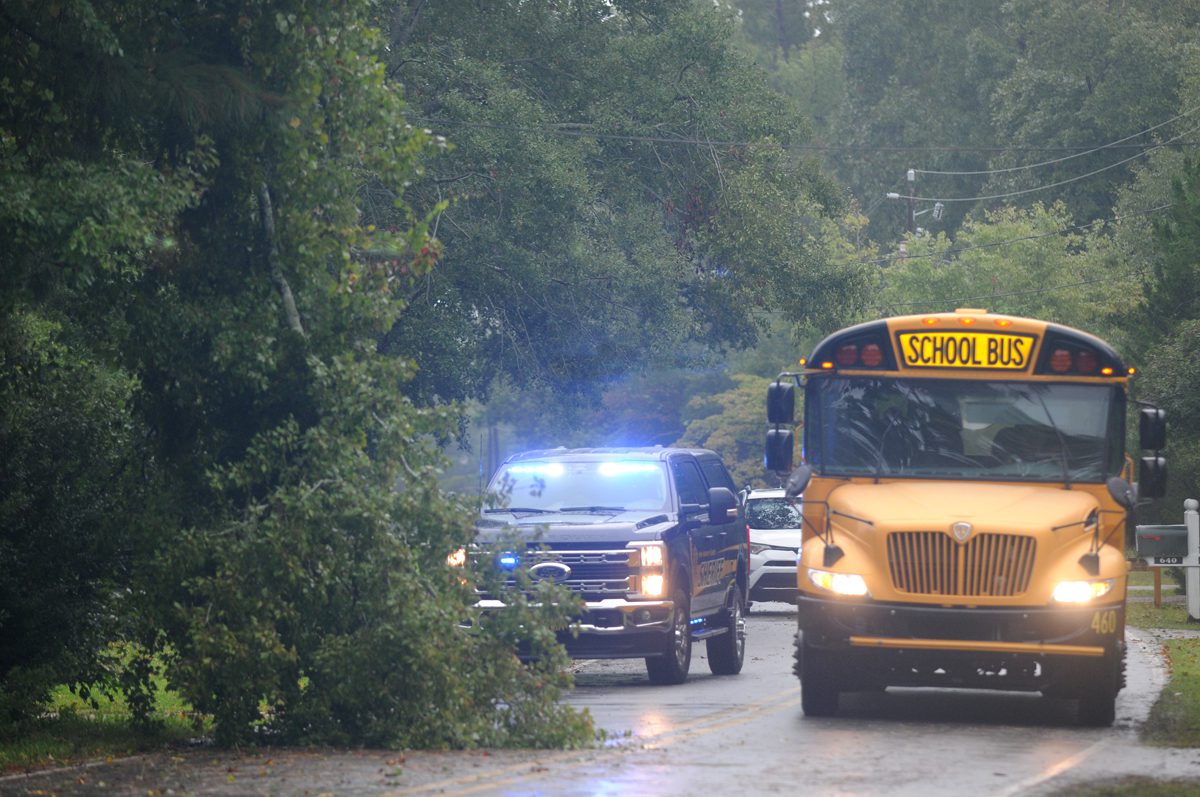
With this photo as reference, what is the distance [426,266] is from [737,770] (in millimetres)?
5453

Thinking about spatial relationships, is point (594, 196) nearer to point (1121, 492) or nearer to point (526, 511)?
point (526, 511)

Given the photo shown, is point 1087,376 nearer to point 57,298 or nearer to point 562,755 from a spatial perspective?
point 562,755

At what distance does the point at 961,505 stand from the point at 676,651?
14.8 ft

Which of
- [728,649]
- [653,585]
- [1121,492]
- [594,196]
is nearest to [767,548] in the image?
[594,196]

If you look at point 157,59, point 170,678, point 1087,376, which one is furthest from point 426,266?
point 1087,376

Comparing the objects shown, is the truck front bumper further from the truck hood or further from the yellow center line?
the truck hood

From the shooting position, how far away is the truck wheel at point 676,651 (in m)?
18.1

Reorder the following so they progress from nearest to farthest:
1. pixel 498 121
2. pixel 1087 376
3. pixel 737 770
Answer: pixel 737 770, pixel 1087 376, pixel 498 121

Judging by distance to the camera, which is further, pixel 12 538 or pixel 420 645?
pixel 12 538

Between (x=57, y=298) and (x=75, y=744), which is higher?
(x=57, y=298)

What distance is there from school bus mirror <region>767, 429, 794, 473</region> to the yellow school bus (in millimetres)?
14

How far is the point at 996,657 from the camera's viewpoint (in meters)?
14.1

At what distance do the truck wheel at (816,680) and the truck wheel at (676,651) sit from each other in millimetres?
2983

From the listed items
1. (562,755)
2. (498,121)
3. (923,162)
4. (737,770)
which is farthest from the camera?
(923,162)
